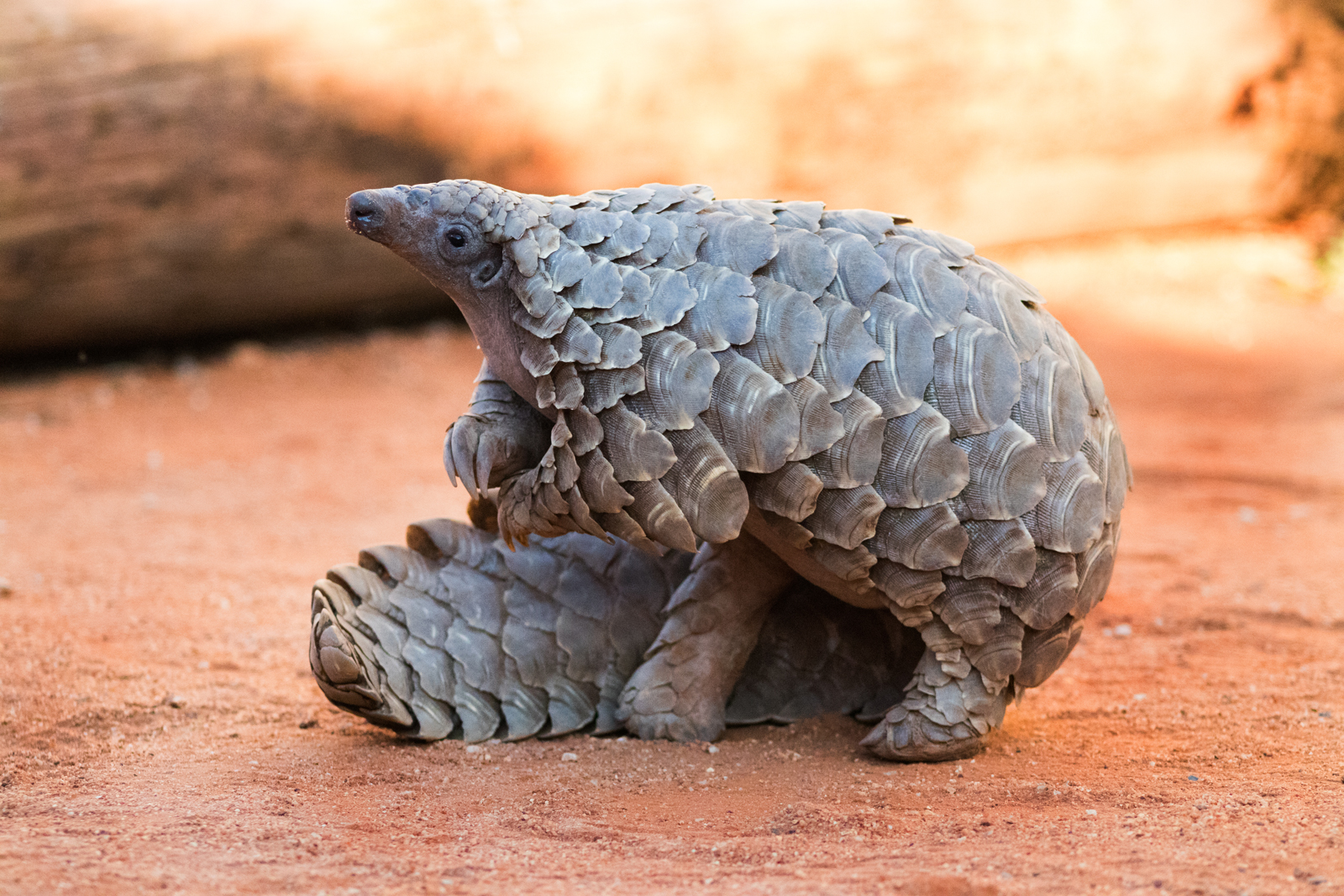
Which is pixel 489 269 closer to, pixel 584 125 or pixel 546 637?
pixel 546 637

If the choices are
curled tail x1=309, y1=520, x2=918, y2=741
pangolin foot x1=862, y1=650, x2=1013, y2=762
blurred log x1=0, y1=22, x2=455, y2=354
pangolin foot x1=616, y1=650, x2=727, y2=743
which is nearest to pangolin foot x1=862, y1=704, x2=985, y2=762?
pangolin foot x1=862, y1=650, x2=1013, y2=762

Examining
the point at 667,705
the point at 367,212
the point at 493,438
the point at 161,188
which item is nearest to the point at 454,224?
the point at 367,212

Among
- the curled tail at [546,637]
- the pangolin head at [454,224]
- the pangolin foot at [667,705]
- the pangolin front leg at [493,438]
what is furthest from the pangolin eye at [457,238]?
the pangolin foot at [667,705]

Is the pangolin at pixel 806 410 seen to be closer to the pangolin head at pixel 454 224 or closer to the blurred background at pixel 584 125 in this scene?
the pangolin head at pixel 454 224

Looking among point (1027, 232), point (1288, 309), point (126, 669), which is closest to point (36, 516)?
point (126, 669)

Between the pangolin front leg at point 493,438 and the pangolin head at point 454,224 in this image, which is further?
the pangolin front leg at point 493,438

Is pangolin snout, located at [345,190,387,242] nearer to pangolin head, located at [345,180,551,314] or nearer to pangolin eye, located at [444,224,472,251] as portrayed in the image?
pangolin head, located at [345,180,551,314]

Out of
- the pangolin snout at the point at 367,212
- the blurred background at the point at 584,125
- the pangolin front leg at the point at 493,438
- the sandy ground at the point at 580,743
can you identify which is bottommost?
the sandy ground at the point at 580,743

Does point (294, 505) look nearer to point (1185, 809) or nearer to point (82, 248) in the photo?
point (82, 248)
